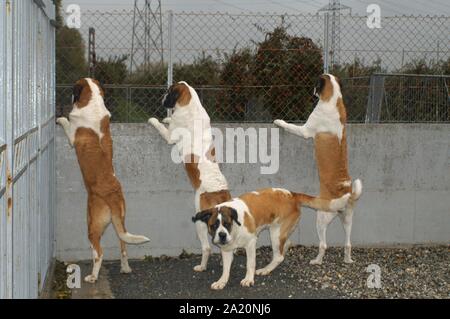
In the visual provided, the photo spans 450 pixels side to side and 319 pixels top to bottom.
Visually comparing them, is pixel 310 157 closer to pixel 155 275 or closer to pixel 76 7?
pixel 155 275

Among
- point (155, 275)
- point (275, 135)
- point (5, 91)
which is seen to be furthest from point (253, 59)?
point (5, 91)

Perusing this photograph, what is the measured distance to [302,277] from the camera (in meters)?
7.37

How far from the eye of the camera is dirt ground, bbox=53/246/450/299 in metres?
6.73

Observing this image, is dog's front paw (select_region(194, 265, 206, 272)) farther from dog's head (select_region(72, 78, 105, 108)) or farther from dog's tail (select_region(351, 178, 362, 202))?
dog's head (select_region(72, 78, 105, 108))

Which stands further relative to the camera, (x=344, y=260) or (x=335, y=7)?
(x=335, y=7)

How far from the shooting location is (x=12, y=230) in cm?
394

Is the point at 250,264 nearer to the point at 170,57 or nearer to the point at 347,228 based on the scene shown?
the point at 347,228

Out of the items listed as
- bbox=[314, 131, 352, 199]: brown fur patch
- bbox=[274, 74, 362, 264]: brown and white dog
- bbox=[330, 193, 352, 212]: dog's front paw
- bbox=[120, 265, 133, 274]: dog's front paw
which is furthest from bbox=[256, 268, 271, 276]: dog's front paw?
bbox=[120, 265, 133, 274]: dog's front paw

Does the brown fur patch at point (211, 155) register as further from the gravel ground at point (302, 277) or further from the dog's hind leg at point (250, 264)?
the gravel ground at point (302, 277)

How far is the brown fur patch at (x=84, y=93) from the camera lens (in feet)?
23.5

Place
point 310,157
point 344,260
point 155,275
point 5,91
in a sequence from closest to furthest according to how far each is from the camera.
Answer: point 5,91 → point 155,275 → point 344,260 → point 310,157

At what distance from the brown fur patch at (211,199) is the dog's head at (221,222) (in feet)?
2.40

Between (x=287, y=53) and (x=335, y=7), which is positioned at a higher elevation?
(x=335, y=7)

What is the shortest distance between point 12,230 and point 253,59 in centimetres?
567
